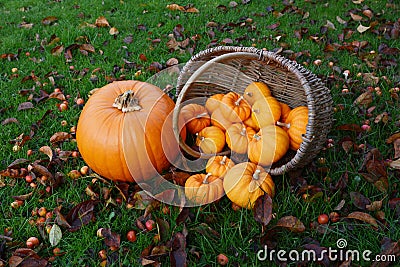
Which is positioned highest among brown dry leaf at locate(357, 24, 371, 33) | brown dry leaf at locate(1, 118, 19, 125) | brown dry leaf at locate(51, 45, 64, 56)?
brown dry leaf at locate(357, 24, 371, 33)

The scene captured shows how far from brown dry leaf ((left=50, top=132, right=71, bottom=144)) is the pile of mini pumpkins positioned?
88 centimetres

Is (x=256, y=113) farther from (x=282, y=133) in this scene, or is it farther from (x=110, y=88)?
(x=110, y=88)

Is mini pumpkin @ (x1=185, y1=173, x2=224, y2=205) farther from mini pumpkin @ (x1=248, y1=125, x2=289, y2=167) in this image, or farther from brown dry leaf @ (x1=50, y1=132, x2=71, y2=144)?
brown dry leaf @ (x1=50, y1=132, x2=71, y2=144)

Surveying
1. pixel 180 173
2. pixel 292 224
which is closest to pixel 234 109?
pixel 180 173

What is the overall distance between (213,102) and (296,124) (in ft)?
1.95

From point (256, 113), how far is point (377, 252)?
1.05 meters

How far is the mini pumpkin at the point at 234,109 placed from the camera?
2588mm

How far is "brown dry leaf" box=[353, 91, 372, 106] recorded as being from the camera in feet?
9.46

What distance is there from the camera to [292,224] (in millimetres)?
1963

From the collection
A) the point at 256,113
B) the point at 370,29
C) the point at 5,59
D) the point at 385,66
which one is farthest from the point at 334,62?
the point at 5,59

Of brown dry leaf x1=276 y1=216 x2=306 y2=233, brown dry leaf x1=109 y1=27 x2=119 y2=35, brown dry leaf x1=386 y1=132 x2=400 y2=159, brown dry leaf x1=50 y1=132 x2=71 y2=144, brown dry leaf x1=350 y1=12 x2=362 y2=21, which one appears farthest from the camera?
brown dry leaf x1=109 y1=27 x2=119 y2=35


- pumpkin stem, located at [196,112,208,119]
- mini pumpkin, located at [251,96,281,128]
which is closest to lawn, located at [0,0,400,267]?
mini pumpkin, located at [251,96,281,128]

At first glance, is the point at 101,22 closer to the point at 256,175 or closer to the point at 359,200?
the point at 256,175

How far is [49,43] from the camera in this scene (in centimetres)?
416
